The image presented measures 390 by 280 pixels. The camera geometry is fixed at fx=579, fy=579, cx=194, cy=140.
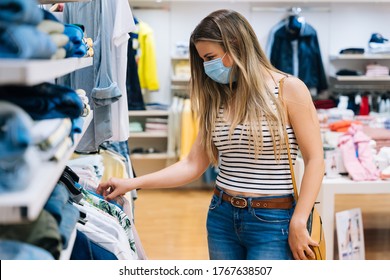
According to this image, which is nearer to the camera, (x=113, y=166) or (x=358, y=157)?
(x=113, y=166)

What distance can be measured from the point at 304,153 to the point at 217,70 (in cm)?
38

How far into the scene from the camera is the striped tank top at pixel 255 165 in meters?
1.80

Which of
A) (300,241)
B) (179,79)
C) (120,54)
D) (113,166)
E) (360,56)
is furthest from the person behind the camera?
(179,79)

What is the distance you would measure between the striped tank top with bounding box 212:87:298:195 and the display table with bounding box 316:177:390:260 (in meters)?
1.59

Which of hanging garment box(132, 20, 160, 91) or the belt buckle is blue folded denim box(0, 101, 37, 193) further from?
hanging garment box(132, 20, 160, 91)

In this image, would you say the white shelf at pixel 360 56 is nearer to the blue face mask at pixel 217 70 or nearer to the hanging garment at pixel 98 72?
the hanging garment at pixel 98 72

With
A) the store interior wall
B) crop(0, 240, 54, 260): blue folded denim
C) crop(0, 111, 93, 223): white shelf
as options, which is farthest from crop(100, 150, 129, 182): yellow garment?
the store interior wall

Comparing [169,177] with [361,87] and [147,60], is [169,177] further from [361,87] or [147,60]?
[361,87]

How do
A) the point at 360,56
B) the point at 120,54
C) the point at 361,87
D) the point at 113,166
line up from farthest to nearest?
the point at 361,87 < the point at 360,56 < the point at 113,166 < the point at 120,54

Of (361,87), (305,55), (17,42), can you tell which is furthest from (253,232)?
(305,55)

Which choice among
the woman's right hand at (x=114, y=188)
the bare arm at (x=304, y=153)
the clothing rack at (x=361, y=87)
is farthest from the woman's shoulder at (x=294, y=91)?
the clothing rack at (x=361, y=87)

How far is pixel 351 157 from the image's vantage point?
352 cm

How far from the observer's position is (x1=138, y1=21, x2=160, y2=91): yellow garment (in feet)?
18.4

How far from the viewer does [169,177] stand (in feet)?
6.70
